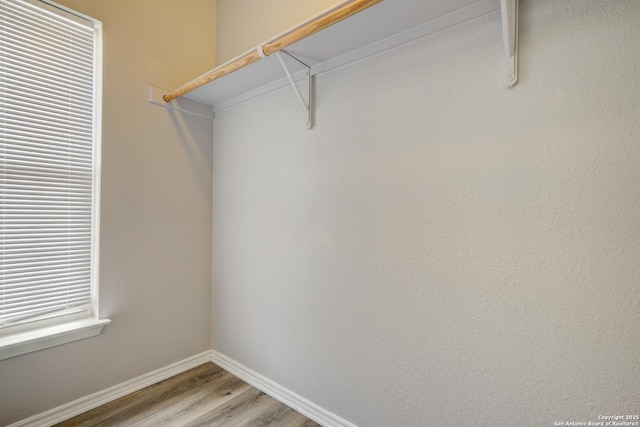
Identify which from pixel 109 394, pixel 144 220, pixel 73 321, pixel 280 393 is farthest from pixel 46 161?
pixel 280 393

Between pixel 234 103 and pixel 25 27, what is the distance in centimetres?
104

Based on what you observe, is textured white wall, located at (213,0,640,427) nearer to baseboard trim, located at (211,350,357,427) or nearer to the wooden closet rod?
baseboard trim, located at (211,350,357,427)

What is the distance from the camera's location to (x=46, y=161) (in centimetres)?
148

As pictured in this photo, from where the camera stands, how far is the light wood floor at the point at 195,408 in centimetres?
149

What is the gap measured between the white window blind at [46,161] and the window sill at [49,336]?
0.24ft

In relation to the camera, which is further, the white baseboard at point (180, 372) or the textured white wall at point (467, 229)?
the white baseboard at point (180, 372)

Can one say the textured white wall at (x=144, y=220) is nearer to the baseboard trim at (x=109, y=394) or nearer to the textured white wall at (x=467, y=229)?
the baseboard trim at (x=109, y=394)

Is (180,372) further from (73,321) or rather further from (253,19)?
(253,19)

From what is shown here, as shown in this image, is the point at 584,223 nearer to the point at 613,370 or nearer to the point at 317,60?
the point at 613,370

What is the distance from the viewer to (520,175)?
3.29 ft

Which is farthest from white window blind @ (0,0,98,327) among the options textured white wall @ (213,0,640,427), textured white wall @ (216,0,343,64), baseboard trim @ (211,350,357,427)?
textured white wall @ (213,0,640,427)

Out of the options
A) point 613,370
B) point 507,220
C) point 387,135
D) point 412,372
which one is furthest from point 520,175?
point 412,372

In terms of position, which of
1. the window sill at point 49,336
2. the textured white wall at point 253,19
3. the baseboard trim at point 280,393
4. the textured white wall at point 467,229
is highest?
the textured white wall at point 253,19

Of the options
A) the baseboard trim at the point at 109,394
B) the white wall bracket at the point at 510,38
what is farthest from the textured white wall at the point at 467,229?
the baseboard trim at the point at 109,394
